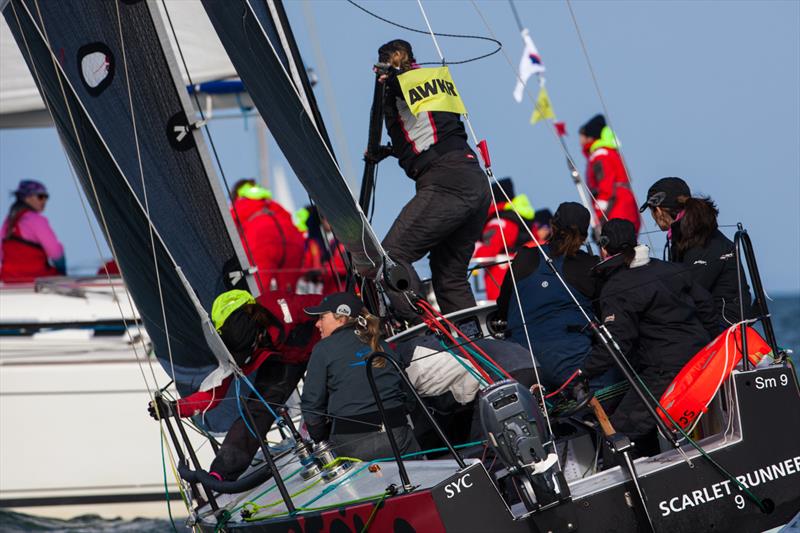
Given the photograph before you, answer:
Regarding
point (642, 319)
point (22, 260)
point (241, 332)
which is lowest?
point (642, 319)

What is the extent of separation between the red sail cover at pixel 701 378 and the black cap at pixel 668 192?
944 millimetres

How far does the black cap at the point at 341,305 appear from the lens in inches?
199

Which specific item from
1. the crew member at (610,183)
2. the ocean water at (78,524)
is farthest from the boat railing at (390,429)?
the crew member at (610,183)

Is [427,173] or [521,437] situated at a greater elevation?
[427,173]

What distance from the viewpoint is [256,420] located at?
17.7 ft

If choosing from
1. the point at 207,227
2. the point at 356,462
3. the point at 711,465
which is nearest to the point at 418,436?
the point at 356,462

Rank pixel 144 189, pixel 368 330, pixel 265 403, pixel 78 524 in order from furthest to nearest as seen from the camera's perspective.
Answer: pixel 78 524
pixel 144 189
pixel 265 403
pixel 368 330

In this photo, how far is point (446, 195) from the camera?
5.68 meters

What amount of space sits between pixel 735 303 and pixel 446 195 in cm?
136

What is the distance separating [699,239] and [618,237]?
0.81 m

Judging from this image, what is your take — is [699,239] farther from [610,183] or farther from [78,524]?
[78,524]

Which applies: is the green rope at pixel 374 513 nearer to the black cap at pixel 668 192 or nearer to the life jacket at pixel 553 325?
the life jacket at pixel 553 325

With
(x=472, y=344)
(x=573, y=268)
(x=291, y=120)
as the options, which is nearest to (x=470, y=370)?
(x=472, y=344)

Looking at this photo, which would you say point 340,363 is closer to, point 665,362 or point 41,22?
point 665,362
